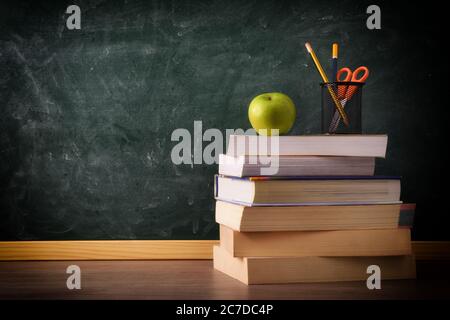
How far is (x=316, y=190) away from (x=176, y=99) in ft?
1.80

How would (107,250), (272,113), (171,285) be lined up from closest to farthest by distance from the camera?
(171,285) < (272,113) < (107,250)

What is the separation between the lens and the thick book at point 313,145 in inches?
60.9

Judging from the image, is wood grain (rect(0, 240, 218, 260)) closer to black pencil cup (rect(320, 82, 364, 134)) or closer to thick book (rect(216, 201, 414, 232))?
thick book (rect(216, 201, 414, 232))

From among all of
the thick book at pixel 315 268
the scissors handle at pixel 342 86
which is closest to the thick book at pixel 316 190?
the thick book at pixel 315 268

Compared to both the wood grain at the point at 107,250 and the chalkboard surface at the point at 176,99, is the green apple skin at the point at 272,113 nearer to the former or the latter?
the chalkboard surface at the point at 176,99

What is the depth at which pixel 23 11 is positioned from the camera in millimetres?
1885

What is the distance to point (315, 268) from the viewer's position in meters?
1.54

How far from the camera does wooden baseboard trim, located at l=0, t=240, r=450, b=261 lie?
188 centimetres

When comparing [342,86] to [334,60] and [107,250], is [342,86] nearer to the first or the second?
[334,60]

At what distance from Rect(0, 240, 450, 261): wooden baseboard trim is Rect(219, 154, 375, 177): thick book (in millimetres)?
362

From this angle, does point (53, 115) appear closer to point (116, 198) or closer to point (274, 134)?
point (116, 198)

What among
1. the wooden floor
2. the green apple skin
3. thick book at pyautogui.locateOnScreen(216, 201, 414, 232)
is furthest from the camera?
the green apple skin

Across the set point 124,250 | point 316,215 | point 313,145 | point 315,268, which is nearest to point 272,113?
point 313,145

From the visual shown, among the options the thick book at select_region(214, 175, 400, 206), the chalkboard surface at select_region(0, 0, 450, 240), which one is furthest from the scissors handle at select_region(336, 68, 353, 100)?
the thick book at select_region(214, 175, 400, 206)
